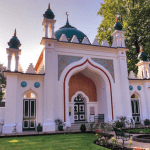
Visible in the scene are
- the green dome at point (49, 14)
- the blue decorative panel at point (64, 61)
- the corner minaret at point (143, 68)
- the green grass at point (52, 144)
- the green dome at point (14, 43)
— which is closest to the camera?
the green grass at point (52, 144)

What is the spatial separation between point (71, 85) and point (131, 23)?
27.1 ft

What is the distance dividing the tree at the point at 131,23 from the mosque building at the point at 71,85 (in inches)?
107

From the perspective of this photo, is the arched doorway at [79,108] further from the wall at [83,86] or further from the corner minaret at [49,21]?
the corner minaret at [49,21]

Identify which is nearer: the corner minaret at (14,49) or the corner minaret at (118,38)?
the corner minaret at (14,49)

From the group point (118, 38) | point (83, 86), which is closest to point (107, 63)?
point (118, 38)

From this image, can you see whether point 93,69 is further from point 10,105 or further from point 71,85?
point 10,105

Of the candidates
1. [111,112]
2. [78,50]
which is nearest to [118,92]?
[111,112]

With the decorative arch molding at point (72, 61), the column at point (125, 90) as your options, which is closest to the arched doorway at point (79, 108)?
the decorative arch molding at point (72, 61)

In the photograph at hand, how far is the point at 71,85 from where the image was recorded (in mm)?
13156

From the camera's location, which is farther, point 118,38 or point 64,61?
point 118,38

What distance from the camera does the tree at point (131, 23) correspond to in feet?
52.1

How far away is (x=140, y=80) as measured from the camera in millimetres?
13391

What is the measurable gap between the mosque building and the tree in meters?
2.71

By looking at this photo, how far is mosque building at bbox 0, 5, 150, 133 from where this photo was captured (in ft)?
33.3
